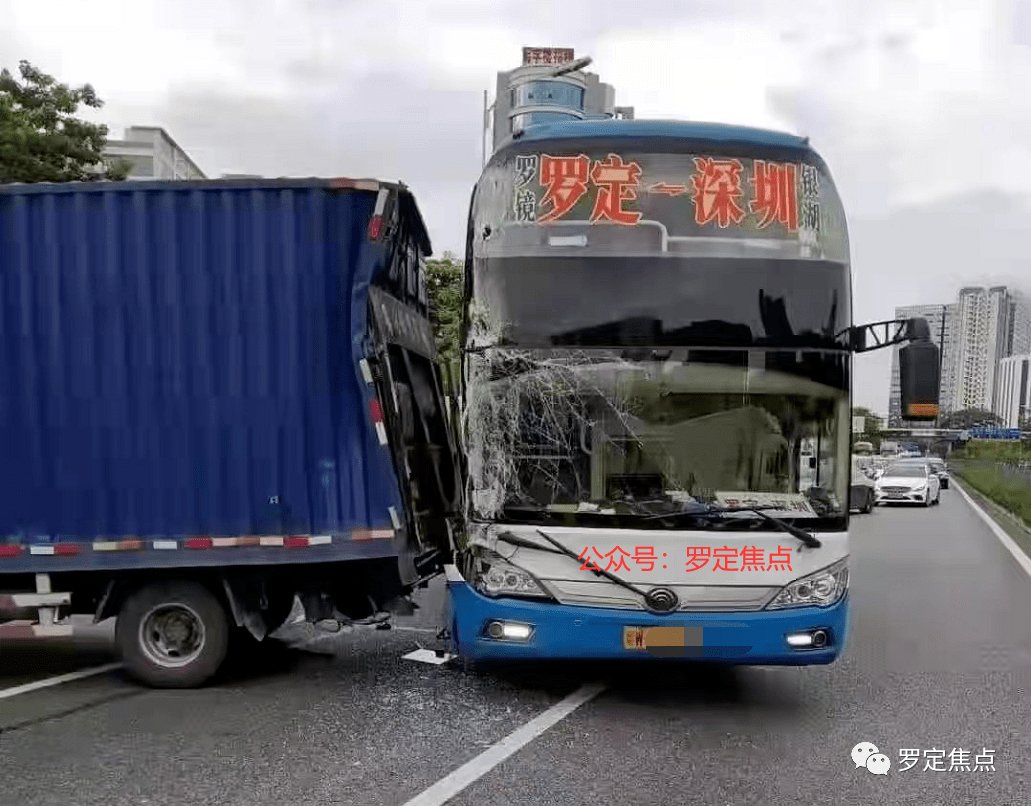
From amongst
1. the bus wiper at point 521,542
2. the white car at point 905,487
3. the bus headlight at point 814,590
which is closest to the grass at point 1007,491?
the white car at point 905,487

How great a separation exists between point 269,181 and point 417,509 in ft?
7.10

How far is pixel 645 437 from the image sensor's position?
17.2 feet

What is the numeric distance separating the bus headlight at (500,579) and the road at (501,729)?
0.72m

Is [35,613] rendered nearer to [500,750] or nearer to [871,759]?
[500,750]

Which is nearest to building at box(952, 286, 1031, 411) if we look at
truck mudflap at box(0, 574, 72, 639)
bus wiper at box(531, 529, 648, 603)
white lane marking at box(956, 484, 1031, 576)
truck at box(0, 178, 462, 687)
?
white lane marking at box(956, 484, 1031, 576)

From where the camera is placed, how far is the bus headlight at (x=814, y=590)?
5230 mm

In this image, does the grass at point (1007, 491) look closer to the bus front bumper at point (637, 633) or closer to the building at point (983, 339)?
the bus front bumper at point (637, 633)

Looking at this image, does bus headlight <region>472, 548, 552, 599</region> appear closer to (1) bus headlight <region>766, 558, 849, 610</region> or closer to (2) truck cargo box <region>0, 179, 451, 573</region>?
(2) truck cargo box <region>0, 179, 451, 573</region>

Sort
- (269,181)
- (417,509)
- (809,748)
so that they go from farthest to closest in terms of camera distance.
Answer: (417,509) < (269,181) < (809,748)

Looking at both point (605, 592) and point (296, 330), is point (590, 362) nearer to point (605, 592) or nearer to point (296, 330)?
point (605, 592)

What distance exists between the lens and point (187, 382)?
561 cm

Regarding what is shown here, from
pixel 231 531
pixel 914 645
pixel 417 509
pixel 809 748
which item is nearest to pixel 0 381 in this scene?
pixel 231 531

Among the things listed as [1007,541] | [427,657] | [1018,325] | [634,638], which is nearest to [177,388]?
[427,657]

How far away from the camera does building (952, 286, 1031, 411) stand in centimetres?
9288
